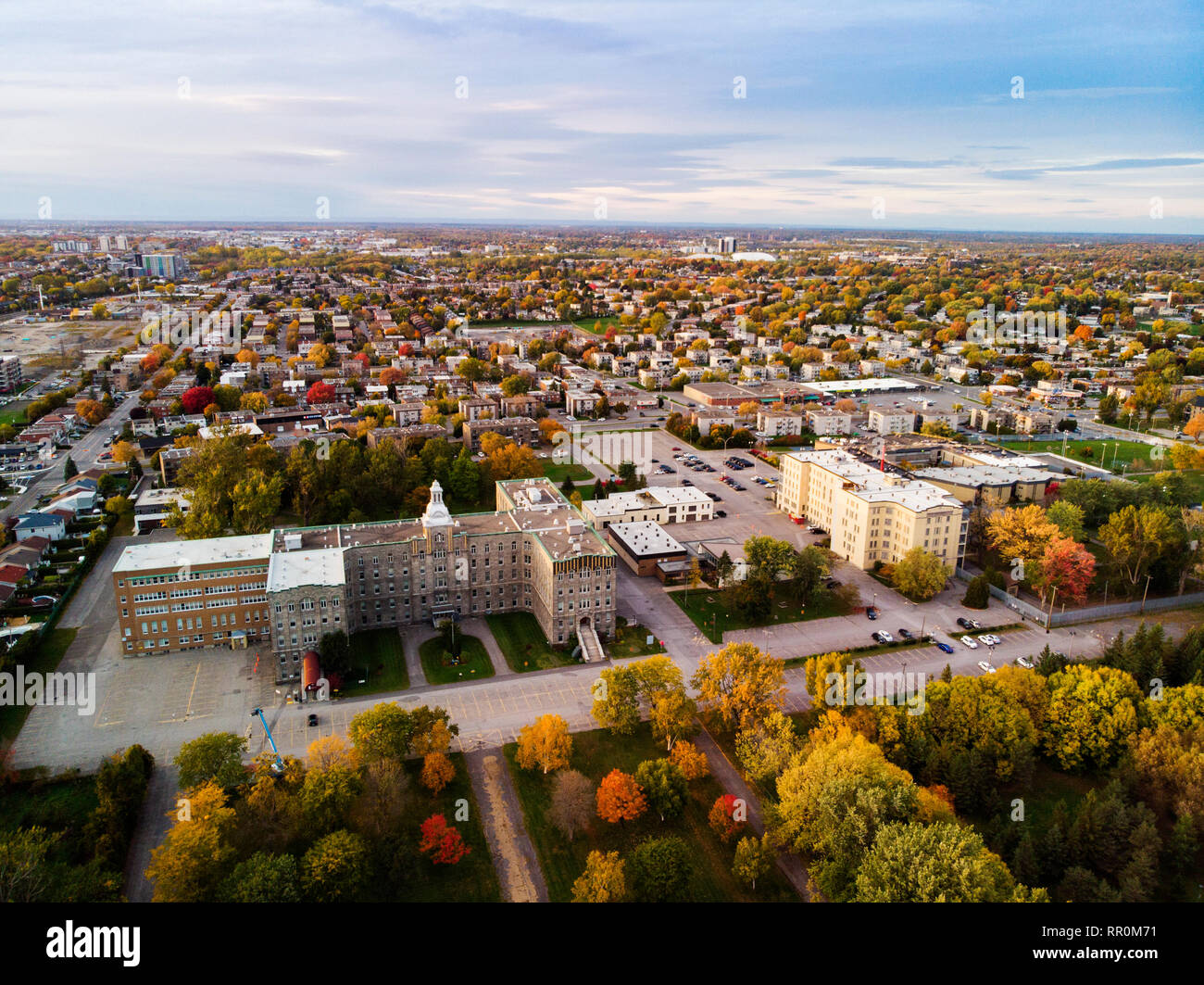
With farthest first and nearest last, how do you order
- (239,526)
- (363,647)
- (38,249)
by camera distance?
1. (38,249)
2. (239,526)
3. (363,647)

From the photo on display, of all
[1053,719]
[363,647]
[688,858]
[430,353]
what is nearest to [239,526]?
[363,647]

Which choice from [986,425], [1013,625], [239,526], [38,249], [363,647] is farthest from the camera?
[38,249]

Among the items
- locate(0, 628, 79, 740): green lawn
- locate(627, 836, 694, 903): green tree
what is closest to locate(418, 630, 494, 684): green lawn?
locate(627, 836, 694, 903): green tree

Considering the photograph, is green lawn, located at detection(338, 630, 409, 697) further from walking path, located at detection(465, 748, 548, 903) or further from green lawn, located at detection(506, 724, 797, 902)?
green lawn, located at detection(506, 724, 797, 902)

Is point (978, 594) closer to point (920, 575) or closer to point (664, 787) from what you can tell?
point (920, 575)

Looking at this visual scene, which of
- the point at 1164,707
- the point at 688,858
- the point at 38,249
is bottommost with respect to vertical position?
the point at 688,858

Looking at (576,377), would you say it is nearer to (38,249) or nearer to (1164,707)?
(1164,707)
